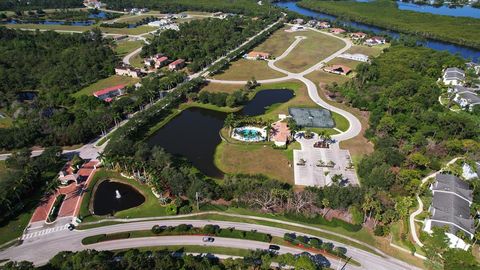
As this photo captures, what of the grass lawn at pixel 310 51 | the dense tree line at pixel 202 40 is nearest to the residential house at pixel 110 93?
the dense tree line at pixel 202 40

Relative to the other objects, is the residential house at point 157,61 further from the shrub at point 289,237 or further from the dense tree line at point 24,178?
the shrub at point 289,237

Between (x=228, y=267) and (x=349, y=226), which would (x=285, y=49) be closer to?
(x=349, y=226)

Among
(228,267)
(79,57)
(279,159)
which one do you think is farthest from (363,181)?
(79,57)

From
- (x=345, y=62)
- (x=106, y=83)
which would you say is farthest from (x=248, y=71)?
(x=106, y=83)

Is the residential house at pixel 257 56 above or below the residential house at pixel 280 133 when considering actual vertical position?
above

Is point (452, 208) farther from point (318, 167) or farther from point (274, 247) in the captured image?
point (274, 247)
